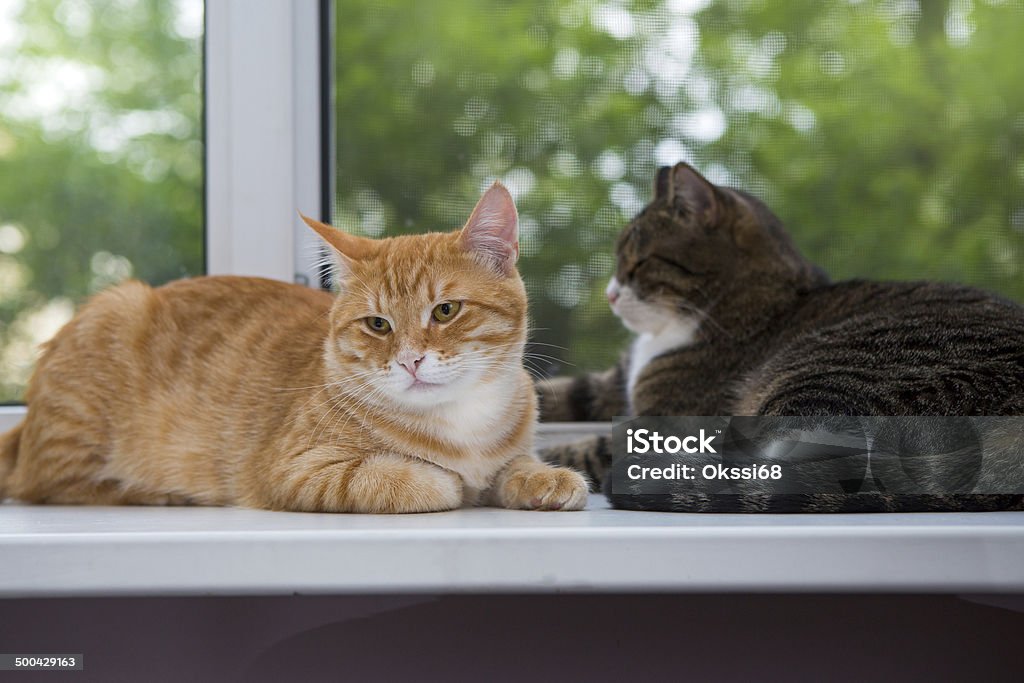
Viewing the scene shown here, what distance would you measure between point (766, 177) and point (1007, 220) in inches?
21.1

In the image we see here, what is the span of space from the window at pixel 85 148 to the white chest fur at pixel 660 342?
99cm

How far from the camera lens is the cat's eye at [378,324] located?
4.24 ft

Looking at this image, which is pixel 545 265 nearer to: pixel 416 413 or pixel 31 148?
pixel 416 413

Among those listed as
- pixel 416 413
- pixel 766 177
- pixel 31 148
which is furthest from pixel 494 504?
pixel 31 148

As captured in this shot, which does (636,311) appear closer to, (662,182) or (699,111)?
(662,182)

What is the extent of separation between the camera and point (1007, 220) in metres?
1.88

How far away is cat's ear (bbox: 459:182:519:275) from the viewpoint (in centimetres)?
128

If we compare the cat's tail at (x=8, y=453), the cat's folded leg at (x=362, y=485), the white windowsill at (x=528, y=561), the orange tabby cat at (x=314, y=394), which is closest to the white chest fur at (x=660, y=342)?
the orange tabby cat at (x=314, y=394)

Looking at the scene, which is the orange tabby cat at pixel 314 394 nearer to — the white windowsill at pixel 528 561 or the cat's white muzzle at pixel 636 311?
the white windowsill at pixel 528 561

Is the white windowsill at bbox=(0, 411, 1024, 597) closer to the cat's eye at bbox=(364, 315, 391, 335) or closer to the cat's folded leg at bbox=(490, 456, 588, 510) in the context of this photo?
the cat's folded leg at bbox=(490, 456, 588, 510)

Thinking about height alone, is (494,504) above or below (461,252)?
below

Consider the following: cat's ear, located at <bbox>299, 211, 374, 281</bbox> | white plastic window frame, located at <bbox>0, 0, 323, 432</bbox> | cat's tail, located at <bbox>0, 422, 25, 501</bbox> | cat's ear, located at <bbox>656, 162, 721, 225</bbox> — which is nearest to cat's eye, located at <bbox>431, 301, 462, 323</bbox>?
cat's ear, located at <bbox>299, 211, 374, 281</bbox>

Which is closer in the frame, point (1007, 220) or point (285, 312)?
point (285, 312)

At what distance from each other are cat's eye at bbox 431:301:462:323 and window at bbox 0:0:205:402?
82 centimetres
